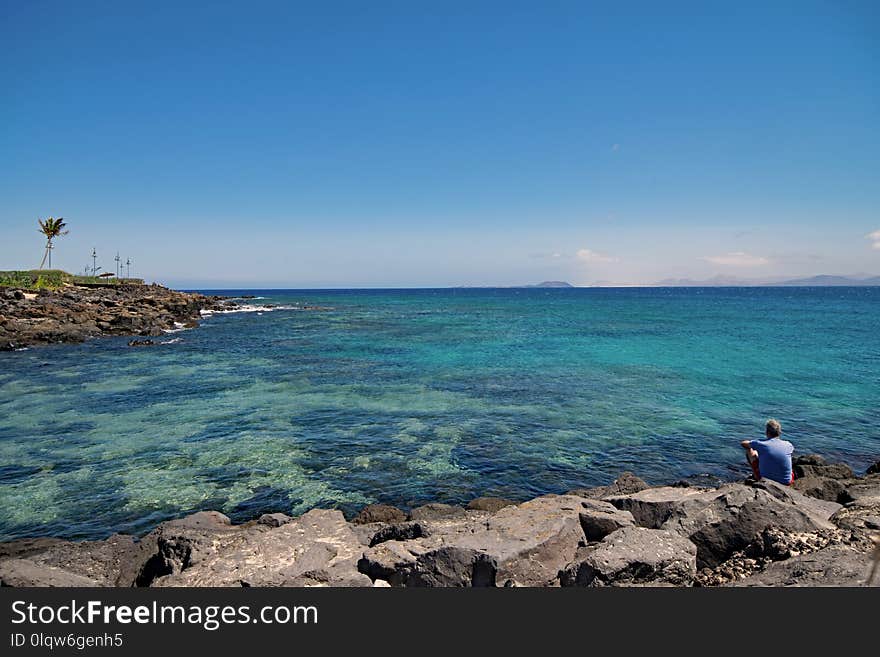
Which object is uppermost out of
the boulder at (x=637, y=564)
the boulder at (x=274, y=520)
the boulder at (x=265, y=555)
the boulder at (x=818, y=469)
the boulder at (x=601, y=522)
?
the boulder at (x=637, y=564)

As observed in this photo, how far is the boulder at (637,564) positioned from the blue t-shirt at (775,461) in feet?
15.8

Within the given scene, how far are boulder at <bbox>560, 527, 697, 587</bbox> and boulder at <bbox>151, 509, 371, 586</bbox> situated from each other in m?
3.28

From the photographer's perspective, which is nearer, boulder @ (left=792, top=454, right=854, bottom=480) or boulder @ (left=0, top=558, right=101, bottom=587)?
boulder @ (left=0, top=558, right=101, bottom=587)

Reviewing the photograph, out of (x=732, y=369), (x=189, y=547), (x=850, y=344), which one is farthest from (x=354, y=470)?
(x=850, y=344)

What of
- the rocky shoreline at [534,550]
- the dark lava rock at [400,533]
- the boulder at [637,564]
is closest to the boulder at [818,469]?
the rocky shoreline at [534,550]

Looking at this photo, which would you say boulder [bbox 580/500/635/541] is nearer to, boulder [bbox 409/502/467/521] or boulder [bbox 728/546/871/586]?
boulder [bbox 728/546/871/586]

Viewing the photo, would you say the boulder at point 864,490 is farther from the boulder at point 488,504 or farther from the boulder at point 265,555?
the boulder at point 265,555

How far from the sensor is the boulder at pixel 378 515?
11039 millimetres

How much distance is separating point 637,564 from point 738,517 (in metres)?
2.43

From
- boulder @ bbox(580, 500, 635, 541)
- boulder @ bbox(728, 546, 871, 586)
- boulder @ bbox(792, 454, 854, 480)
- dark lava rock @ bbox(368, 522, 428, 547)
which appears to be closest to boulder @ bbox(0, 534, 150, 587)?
dark lava rock @ bbox(368, 522, 428, 547)

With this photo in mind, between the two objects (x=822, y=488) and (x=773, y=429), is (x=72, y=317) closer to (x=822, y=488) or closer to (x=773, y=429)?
(x=773, y=429)

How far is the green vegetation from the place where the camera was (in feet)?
221

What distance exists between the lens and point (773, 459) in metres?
10.4

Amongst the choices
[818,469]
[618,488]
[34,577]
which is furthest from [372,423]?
→ [818,469]
